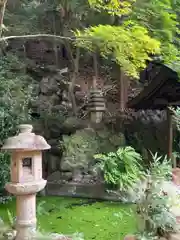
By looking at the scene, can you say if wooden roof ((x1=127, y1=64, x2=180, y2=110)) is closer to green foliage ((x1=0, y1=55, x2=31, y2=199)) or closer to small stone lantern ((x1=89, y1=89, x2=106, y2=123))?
small stone lantern ((x1=89, y1=89, x2=106, y2=123))

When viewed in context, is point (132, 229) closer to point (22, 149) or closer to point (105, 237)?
point (105, 237)

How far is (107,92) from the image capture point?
12.5 m

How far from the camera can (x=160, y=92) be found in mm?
8281

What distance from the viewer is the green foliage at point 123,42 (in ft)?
17.2

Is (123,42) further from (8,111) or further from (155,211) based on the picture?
(155,211)

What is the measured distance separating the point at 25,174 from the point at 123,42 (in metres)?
2.56

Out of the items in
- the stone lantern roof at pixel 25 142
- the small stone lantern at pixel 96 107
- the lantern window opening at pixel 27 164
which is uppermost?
the small stone lantern at pixel 96 107

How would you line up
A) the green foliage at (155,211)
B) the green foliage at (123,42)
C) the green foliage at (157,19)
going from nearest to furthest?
the green foliage at (155,211)
the green foliage at (123,42)
the green foliage at (157,19)

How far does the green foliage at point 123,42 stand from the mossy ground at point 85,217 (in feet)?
8.08

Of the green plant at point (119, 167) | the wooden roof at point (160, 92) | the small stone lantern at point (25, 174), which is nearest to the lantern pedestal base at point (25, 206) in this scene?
the small stone lantern at point (25, 174)

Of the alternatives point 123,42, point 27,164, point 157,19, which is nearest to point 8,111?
point 27,164

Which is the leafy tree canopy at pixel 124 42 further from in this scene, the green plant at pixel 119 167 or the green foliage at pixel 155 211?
the green foliage at pixel 155 211

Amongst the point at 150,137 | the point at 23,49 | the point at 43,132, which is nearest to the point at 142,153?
the point at 150,137

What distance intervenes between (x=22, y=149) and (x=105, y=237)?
1.93 m
